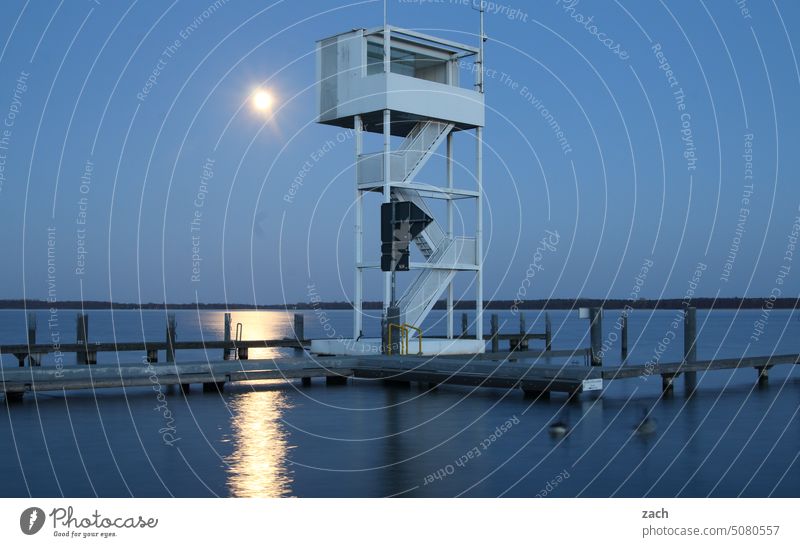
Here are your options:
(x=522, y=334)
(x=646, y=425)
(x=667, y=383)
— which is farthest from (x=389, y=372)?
(x=522, y=334)

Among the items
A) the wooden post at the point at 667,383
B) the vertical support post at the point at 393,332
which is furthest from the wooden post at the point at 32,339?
the wooden post at the point at 667,383

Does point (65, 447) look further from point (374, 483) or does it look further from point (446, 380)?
point (446, 380)

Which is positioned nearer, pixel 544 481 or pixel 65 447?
pixel 544 481

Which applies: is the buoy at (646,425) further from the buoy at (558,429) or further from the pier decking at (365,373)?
the pier decking at (365,373)

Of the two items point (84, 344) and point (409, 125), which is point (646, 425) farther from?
point (84, 344)

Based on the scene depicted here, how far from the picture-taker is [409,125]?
38875 mm

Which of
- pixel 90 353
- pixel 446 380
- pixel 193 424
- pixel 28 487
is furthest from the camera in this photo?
pixel 90 353

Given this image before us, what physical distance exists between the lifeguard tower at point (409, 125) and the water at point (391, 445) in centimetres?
769

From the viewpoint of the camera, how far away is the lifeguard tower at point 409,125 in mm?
35344

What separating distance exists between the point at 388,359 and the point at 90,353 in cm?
1636

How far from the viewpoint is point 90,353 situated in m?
41.1

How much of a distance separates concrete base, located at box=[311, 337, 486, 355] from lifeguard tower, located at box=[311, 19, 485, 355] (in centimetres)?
5
